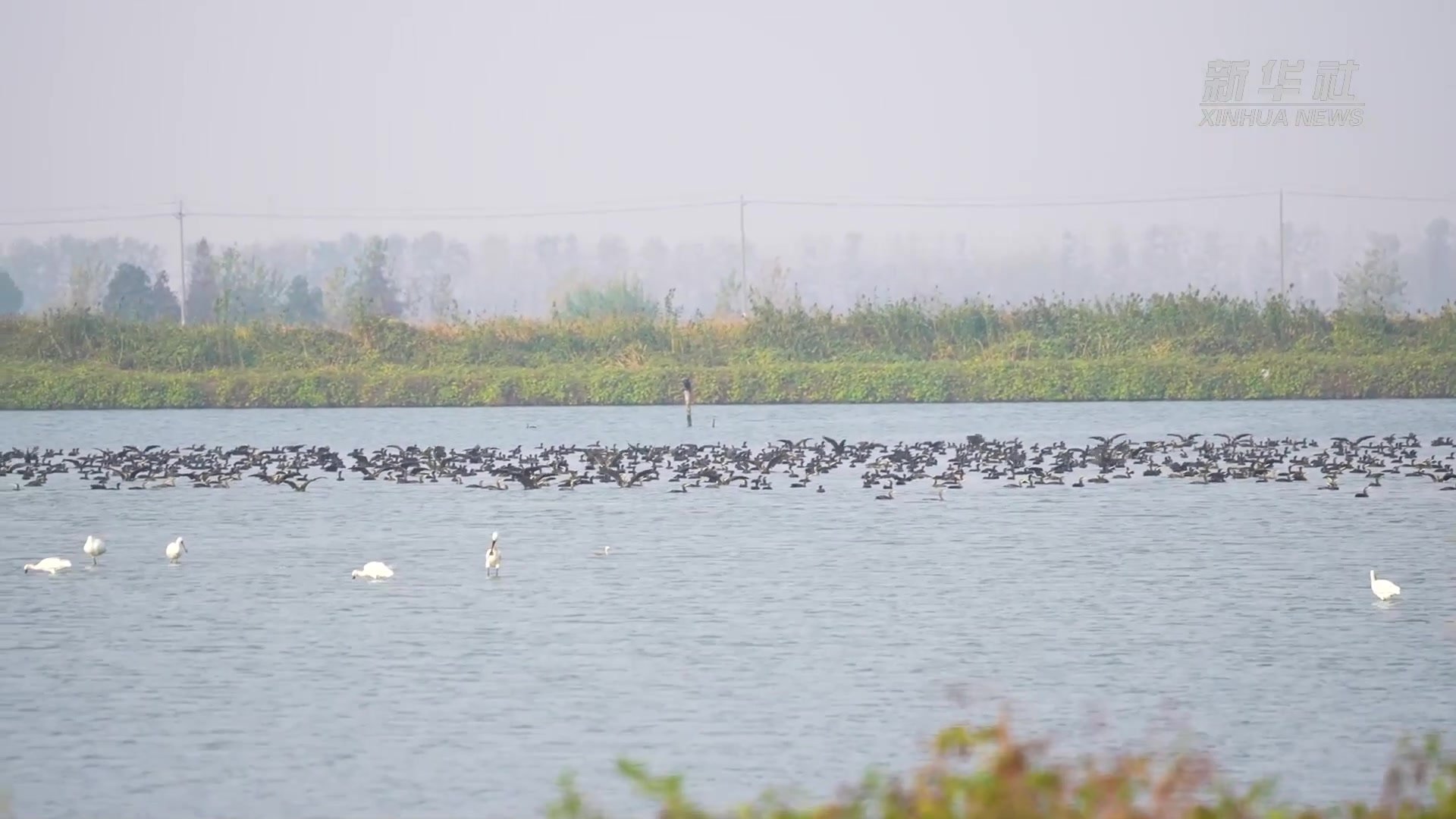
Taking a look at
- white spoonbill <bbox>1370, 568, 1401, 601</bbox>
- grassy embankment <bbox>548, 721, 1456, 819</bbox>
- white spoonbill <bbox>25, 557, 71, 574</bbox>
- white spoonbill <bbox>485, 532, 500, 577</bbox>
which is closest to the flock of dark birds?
white spoonbill <bbox>485, 532, 500, 577</bbox>

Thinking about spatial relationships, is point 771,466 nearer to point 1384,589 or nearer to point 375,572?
point 375,572

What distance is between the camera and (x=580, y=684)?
50.2 ft

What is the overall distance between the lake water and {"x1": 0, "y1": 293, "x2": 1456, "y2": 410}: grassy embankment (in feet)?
87.4

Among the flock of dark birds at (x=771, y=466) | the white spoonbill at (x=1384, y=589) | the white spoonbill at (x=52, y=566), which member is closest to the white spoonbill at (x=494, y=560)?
the white spoonbill at (x=52, y=566)

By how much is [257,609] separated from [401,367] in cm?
4431

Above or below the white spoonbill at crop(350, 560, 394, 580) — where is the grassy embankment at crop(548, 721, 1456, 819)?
above

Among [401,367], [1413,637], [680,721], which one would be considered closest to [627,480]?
[1413,637]

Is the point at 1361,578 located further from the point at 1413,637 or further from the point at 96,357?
the point at 96,357

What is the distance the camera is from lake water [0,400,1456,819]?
1263 centimetres

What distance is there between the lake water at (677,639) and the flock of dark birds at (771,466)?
0.76 metres

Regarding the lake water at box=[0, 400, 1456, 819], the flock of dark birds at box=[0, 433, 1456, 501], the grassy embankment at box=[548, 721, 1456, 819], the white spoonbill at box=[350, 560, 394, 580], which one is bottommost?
the lake water at box=[0, 400, 1456, 819]

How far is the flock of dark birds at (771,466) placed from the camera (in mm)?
33094

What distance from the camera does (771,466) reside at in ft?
116

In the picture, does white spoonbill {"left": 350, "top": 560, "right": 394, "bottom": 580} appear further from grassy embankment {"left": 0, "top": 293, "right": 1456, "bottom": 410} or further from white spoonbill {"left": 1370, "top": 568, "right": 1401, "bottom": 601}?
grassy embankment {"left": 0, "top": 293, "right": 1456, "bottom": 410}
